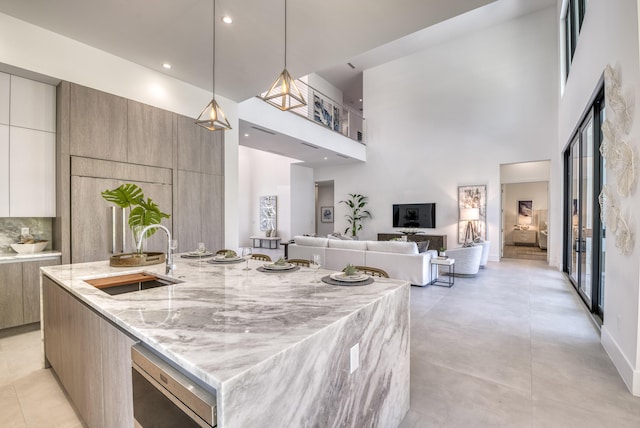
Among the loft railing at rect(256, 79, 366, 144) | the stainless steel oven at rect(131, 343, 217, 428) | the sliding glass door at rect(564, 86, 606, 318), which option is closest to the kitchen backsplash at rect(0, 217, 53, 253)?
the stainless steel oven at rect(131, 343, 217, 428)

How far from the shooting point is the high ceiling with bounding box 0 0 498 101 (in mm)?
3080

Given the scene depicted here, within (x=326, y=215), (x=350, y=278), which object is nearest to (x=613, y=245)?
(x=350, y=278)

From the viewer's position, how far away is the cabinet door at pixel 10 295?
3.22m

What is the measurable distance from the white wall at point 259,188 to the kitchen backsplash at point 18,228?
808 centimetres

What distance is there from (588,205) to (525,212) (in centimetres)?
933

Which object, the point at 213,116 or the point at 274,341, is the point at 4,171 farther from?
the point at 274,341

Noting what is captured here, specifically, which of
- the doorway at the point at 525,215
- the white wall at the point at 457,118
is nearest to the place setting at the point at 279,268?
the white wall at the point at 457,118

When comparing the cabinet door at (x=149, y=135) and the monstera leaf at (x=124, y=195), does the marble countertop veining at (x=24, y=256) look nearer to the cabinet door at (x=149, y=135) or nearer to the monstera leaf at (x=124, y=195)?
the cabinet door at (x=149, y=135)

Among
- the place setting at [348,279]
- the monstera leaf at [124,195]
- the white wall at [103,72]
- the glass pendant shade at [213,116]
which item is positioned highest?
the white wall at [103,72]

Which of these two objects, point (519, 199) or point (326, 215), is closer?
point (519, 199)

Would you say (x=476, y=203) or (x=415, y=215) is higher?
(x=476, y=203)

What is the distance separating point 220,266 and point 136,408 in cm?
139

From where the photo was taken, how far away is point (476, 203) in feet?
27.8

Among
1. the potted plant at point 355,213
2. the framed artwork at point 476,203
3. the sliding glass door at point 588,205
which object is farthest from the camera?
the potted plant at point 355,213
